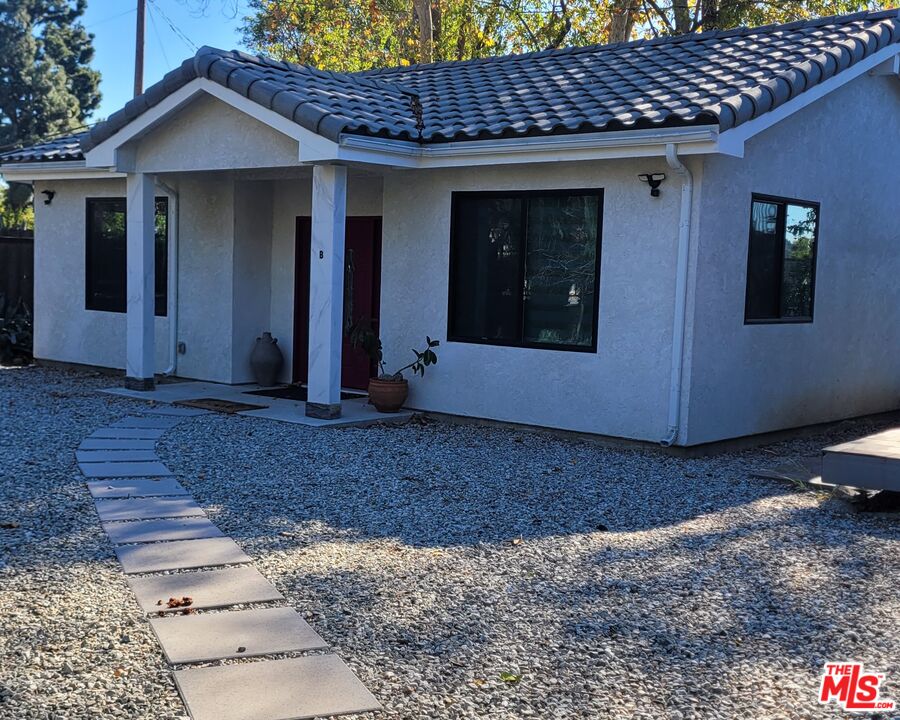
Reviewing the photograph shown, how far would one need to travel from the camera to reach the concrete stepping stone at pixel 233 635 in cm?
433

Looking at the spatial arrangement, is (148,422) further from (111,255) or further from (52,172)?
(52,172)

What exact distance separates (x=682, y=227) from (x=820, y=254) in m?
2.72

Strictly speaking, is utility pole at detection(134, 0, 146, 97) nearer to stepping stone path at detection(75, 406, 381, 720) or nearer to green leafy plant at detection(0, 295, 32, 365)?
green leafy plant at detection(0, 295, 32, 365)

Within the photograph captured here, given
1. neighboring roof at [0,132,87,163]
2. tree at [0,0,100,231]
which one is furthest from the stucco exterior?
tree at [0,0,100,231]

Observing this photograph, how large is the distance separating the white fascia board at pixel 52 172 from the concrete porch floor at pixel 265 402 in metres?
3.00

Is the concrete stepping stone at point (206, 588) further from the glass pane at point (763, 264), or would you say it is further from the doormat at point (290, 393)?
the doormat at point (290, 393)

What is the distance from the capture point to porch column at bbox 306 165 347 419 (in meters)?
10.3

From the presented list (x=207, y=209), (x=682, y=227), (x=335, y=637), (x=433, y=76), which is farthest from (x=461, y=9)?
(x=335, y=637)

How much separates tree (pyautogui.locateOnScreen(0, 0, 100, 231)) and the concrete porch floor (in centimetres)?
3377

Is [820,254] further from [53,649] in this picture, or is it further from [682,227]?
[53,649]

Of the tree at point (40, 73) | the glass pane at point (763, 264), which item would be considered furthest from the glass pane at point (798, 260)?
the tree at point (40, 73)

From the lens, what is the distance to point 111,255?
564 inches

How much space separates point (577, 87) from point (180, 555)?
7184 mm

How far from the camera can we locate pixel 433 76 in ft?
45.0
